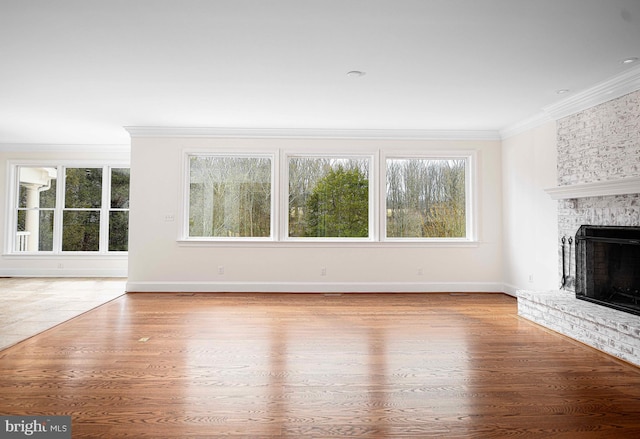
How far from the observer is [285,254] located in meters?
6.34

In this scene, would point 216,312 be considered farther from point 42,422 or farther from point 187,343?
point 42,422

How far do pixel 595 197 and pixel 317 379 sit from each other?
3705 millimetres

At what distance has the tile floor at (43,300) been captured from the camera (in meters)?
4.12

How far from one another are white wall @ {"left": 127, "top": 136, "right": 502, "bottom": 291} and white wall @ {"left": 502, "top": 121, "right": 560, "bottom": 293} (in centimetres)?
23

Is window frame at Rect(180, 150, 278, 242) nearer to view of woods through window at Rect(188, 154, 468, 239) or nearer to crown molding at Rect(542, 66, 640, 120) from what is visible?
view of woods through window at Rect(188, 154, 468, 239)

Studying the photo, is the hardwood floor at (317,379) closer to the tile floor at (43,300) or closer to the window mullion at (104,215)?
the tile floor at (43,300)

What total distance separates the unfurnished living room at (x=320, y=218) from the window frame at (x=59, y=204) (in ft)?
0.14

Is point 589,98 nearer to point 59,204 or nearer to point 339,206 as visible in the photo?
point 339,206

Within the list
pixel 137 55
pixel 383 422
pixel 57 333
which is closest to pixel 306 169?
pixel 137 55

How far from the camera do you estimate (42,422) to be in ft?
7.26

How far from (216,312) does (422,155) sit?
403 centimetres

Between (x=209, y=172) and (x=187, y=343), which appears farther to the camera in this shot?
(x=209, y=172)

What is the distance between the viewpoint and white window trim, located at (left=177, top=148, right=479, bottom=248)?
6328mm

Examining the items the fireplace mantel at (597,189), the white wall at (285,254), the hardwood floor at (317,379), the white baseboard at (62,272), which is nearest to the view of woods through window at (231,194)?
the white wall at (285,254)
